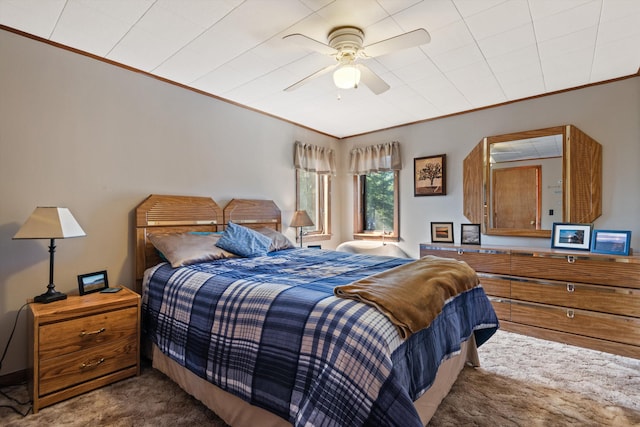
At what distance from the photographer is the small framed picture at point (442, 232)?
407cm

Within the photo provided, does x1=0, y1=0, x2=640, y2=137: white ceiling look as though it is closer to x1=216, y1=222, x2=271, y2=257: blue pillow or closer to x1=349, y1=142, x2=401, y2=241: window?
x1=349, y1=142, x2=401, y2=241: window

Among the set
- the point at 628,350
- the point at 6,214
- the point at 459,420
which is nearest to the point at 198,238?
the point at 6,214

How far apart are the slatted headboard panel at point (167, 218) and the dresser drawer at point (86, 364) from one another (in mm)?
676

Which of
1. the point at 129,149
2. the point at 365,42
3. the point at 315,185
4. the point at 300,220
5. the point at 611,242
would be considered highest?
the point at 365,42

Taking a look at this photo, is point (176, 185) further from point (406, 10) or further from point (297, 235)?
point (406, 10)

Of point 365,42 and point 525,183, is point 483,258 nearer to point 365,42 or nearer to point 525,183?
point 525,183

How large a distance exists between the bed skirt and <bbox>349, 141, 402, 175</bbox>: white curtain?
108 inches

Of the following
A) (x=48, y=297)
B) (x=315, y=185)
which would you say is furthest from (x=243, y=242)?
(x=315, y=185)

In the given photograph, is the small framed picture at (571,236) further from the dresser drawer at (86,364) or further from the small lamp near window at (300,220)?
the dresser drawer at (86,364)

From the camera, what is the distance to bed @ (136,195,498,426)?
1211 mm

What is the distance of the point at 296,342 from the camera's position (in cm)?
139

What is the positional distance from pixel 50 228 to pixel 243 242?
141 centimetres

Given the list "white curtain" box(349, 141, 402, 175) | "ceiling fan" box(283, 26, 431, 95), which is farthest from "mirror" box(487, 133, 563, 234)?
"ceiling fan" box(283, 26, 431, 95)

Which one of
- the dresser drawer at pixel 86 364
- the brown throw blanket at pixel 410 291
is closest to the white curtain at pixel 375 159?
the brown throw blanket at pixel 410 291
